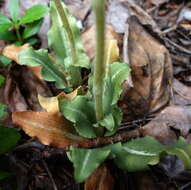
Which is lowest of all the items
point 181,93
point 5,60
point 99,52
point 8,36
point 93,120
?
point 181,93

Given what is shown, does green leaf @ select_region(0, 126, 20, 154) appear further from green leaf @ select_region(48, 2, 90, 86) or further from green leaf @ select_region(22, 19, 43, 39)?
green leaf @ select_region(22, 19, 43, 39)

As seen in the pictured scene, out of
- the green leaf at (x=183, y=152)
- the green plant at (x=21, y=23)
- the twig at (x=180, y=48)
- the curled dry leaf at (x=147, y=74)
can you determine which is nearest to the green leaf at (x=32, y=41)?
the green plant at (x=21, y=23)

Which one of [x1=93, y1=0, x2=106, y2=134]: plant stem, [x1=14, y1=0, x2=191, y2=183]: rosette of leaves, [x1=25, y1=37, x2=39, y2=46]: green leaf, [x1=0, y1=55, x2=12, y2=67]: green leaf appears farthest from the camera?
[x1=25, y1=37, x2=39, y2=46]: green leaf

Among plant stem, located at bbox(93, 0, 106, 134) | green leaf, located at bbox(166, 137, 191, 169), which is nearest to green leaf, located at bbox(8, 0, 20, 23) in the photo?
plant stem, located at bbox(93, 0, 106, 134)

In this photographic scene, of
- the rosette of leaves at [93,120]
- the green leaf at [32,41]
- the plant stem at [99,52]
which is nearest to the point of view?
the plant stem at [99,52]

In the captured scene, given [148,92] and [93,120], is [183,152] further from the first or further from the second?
[148,92]

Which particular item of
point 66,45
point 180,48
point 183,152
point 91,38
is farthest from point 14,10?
point 183,152

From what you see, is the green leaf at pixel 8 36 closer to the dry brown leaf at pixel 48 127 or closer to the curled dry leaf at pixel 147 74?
the dry brown leaf at pixel 48 127
